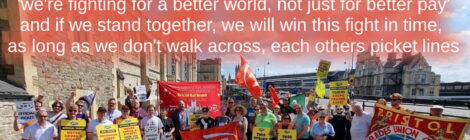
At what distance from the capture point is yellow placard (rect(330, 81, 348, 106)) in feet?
28.6

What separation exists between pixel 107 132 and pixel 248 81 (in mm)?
5426

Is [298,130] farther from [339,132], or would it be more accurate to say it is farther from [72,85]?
[72,85]

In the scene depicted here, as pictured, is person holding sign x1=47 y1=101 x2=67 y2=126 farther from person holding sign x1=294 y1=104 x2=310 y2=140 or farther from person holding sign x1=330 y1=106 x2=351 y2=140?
person holding sign x1=330 y1=106 x2=351 y2=140

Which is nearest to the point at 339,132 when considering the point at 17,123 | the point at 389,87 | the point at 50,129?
the point at 50,129

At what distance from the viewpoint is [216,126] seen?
649 centimetres

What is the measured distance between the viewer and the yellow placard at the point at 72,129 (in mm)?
5363

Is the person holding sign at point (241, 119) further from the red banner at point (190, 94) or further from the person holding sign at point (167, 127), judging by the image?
the red banner at point (190, 94)

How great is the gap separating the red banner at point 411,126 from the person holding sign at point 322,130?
0.89 metres

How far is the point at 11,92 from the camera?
7.93m

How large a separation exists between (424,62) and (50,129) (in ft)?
281

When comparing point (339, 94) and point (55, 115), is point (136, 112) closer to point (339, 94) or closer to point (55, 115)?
point (55, 115)

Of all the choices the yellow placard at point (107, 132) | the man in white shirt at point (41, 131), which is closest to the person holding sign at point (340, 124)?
the yellow placard at point (107, 132)

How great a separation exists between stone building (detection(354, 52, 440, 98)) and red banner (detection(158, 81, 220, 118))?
74.8 meters

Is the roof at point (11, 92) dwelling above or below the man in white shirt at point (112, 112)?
above
